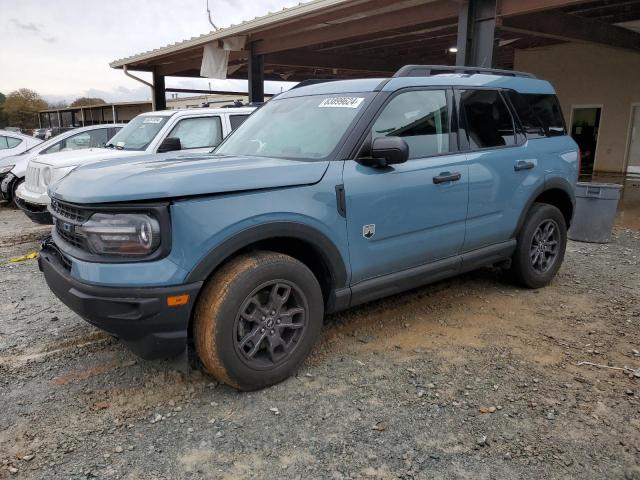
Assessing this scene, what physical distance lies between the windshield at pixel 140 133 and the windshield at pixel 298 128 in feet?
11.4

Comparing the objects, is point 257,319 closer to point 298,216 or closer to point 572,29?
point 298,216

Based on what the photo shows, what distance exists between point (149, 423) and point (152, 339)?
509mm

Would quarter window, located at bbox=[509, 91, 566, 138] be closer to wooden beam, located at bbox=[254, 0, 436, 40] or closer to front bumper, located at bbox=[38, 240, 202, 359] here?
front bumper, located at bbox=[38, 240, 202, 359]

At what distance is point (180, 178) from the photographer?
9.09 feet

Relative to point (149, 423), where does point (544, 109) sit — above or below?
above

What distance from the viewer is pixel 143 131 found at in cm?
766

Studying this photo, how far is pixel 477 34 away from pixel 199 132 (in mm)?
4382

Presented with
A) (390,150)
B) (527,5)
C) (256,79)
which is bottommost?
(390,150)

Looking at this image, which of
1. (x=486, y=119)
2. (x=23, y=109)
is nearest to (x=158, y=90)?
(x=486, y=119)

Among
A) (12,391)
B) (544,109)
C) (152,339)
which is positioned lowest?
(12,391)

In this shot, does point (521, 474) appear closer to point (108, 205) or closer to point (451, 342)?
point (451, 342)

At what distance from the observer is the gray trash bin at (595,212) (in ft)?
22.5

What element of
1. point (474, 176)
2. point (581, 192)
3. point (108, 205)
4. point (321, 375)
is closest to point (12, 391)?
point (108, 205)

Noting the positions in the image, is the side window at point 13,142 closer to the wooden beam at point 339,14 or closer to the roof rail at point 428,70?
the wooden beam at point 339,14
